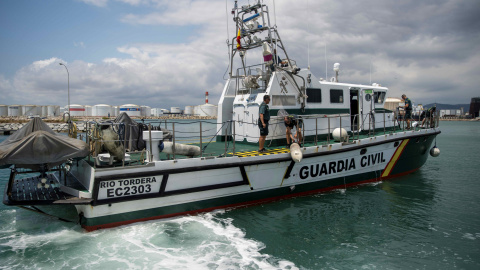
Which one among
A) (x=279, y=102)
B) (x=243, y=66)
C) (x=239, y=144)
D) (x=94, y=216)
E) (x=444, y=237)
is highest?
(x=243, y=66)

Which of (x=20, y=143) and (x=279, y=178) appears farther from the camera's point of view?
(x=279, y=178)

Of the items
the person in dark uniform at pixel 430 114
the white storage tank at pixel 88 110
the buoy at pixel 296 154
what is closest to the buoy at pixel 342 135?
the buoy at pixel 296 154

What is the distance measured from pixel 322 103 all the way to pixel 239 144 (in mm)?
3161

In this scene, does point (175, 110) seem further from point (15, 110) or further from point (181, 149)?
point (181, 149)

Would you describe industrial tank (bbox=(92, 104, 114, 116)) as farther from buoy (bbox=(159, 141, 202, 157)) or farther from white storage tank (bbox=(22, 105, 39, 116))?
buoy (bbox=(159, 141, 202, 157))

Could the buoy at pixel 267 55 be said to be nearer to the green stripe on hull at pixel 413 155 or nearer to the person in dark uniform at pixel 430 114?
the green stripe on hull at pixel 413 155

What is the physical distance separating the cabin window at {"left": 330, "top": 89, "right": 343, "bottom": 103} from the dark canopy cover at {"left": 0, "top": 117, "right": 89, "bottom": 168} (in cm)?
789

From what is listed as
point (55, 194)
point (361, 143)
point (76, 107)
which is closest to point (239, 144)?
point (361, 143)

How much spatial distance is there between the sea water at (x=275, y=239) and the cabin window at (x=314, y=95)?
337 cm

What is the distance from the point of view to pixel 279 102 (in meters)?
9.22

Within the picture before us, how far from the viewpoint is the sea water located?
5.05 metres

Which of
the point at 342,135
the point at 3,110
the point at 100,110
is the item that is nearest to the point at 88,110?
the point at 100,110

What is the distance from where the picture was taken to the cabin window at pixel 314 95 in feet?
32.6

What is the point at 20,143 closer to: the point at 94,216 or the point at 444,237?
the point at 94,216
